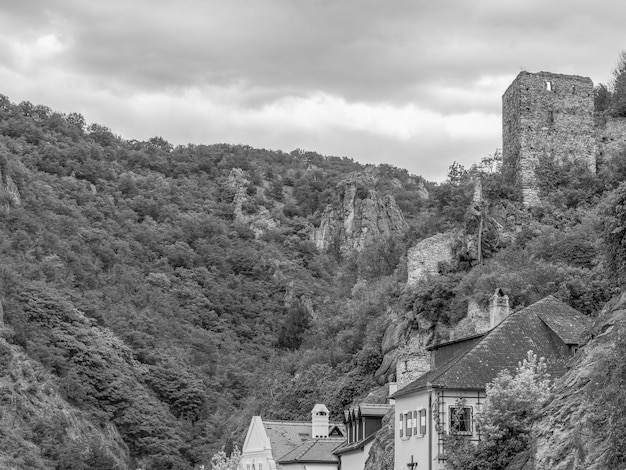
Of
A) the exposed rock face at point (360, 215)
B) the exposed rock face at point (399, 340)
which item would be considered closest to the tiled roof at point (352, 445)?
the exposed rock face at point (399, 340)

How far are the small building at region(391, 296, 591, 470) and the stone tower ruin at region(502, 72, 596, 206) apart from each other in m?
31.2

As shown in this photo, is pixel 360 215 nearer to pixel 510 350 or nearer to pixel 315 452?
pixel 315 452

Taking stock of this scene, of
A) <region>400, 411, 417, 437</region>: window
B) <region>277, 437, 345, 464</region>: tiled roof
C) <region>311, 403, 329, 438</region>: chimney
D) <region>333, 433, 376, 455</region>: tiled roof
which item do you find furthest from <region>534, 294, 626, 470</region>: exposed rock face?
<region>311, 403, 329, 438</region>: chimney

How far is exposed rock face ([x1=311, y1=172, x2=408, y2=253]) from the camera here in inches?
5531

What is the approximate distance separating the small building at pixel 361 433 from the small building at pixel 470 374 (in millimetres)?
8424

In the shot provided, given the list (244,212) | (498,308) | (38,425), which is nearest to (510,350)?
(498,308)

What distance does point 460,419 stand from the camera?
39344 millimetres

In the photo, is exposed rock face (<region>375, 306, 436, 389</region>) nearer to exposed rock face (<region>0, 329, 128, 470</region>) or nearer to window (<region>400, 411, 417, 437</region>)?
window (<region>400, 411, 417, 437</region>)

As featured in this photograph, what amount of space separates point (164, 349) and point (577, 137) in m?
58.0

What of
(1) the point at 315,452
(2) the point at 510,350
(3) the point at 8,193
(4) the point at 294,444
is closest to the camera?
(2) the point at 510,350

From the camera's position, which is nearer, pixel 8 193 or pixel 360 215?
pixel 8 193

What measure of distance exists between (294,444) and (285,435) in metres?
1.09

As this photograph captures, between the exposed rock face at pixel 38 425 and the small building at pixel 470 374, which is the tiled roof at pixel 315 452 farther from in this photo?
the exposed rock face at pixel 38 425

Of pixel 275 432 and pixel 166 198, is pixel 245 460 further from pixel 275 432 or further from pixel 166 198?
pixel 166 198
